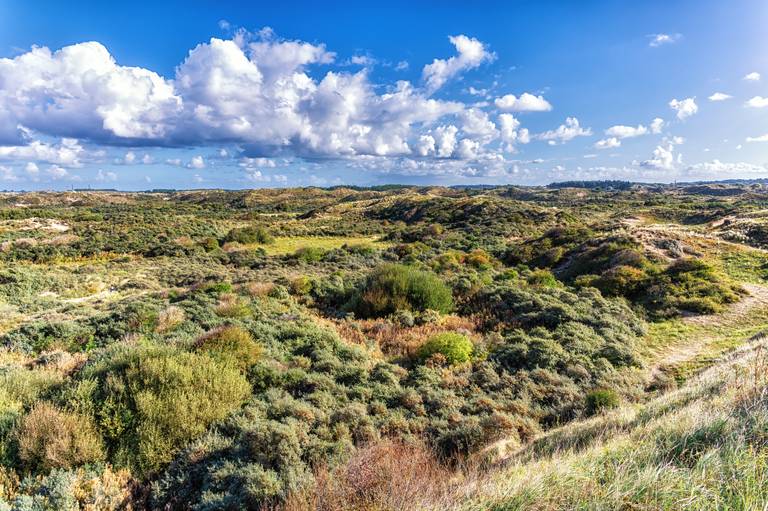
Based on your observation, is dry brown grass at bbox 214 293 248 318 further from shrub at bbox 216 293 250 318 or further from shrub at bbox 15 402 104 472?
shrub at bbox 15 402 104 472

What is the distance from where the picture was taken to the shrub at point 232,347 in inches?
295

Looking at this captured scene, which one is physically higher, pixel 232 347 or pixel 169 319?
pixel 232 347

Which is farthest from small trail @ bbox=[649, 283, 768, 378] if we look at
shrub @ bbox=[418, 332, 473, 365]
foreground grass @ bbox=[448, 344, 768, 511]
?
foreground grass @ bbox=[448, 344, 768, 511]

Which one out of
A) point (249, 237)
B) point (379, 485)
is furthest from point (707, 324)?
point (249, 237)

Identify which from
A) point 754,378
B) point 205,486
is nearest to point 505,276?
point 754,378

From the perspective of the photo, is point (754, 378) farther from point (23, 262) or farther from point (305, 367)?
point (23, 262)

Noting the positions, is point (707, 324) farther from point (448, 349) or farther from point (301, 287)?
point (301, 287)

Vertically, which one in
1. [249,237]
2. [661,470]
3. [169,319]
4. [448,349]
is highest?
[249,237]

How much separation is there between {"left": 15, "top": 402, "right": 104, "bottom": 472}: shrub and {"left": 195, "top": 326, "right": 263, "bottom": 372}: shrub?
2.46 metres

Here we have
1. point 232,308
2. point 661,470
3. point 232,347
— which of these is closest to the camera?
point 661,470

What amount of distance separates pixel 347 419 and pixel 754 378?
19.2ft

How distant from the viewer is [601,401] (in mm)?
6910

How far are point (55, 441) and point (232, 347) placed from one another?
336 centimetres

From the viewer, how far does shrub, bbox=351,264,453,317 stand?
13375 mm
